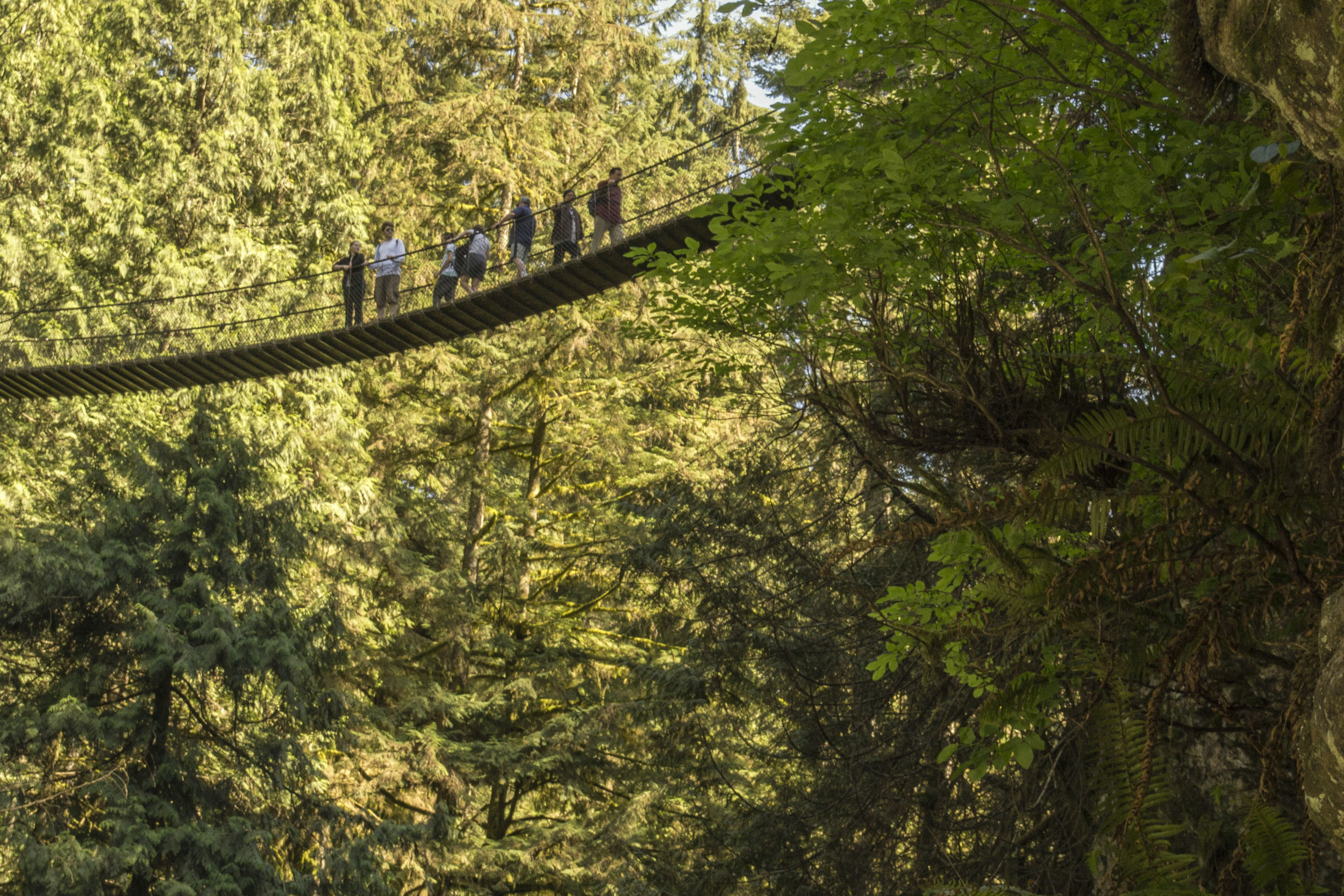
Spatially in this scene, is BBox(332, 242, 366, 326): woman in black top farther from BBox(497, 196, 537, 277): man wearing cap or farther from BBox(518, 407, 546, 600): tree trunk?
BBox(518, 407, 546, 600): tree trunk

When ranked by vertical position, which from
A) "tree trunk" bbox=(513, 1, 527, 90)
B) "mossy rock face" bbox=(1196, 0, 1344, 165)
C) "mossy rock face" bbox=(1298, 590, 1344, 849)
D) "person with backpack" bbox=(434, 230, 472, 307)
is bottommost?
"mossy rock face" bbox=(1298, 590, 1344, 849)

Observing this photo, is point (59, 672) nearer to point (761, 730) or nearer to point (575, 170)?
point (761, 730)

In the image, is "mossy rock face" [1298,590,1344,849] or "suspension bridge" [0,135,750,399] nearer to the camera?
"mossy rock face" [1298,590,1344,849]

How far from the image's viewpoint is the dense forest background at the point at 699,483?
131 inches

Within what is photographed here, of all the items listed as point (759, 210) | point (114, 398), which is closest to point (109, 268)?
point (114, 398)

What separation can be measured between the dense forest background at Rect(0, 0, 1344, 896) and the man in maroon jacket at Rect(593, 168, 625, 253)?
129 centimetres

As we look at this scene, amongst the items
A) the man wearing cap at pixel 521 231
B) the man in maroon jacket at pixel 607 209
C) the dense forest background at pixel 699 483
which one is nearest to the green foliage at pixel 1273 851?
the dense forest background at pixel 699 483

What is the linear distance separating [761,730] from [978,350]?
7062mm

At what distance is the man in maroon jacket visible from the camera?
9.34 metres

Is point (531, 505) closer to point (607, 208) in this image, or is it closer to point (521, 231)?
point (521, 231)

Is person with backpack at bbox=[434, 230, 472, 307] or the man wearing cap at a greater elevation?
the man wearing cap

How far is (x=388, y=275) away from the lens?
1013 cm

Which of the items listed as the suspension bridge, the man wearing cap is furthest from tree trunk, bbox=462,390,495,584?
the man wearing cap

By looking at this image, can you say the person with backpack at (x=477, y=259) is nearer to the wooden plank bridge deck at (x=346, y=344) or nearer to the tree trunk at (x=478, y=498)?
the wooden plank bridge deck at (x=346, y=344)
